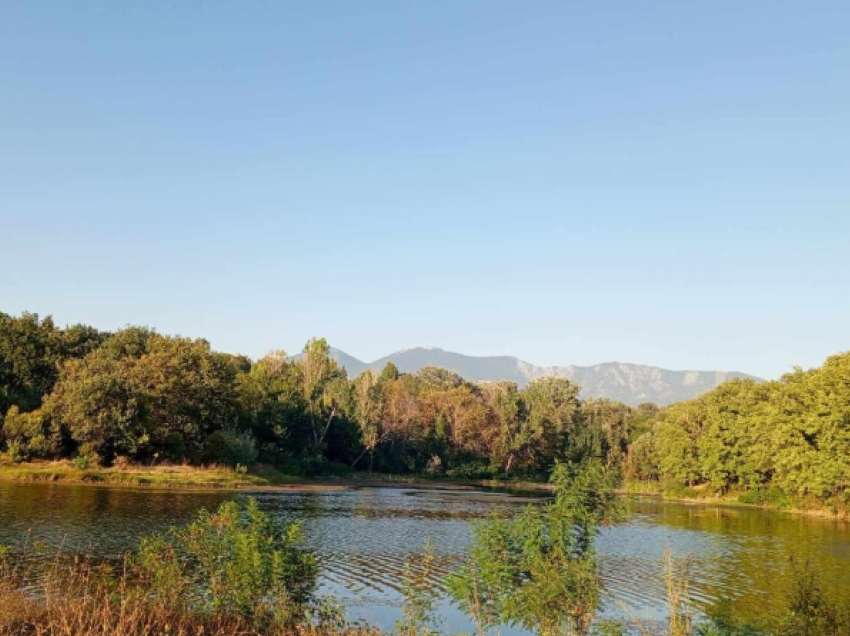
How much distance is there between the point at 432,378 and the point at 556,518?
7109 inches

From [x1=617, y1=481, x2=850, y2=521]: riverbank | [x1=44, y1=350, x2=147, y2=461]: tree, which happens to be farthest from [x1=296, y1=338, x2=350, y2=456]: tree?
[x1=617, y1=481, x2=850, y2=521]: riverbank

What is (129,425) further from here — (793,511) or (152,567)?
(793,511)

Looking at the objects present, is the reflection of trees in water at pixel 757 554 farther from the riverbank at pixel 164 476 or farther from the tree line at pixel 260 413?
the riverbank at pixel 164 476

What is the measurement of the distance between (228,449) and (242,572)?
2957 inches

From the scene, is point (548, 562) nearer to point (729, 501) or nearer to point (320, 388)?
point (729, 501)

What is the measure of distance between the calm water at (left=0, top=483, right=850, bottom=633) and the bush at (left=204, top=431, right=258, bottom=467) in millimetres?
15517

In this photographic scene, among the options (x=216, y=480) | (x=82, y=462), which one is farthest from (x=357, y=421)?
(x=82, y=462)

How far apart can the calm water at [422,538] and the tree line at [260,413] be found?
14742mm

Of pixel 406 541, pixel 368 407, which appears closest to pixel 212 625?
pixel 406 541

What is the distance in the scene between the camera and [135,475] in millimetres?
73250

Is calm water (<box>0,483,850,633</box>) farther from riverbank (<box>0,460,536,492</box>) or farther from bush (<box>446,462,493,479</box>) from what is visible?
bush (<box>446,462,493,479</box>)

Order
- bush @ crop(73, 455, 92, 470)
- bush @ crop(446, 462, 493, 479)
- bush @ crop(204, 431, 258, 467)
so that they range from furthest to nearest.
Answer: bush @ crop(446, 462, 493, 479) → bush @ crop(204, 431, 258, 467) → bush @ crop(73, 455, 92, 470)

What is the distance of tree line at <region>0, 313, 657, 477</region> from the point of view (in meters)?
77.6

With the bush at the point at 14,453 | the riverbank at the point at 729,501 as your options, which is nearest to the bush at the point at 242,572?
the riverbank at the point at 729,501
